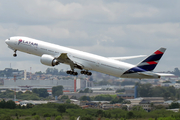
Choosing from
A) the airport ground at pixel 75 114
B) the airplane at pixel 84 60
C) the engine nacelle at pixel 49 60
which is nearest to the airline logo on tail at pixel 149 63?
the airplane at pixel 84 60

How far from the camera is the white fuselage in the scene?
212ft

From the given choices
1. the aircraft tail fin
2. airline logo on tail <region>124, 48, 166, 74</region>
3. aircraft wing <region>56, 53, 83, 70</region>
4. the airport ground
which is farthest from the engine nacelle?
the aircraft tail fin

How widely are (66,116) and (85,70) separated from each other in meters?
15.2

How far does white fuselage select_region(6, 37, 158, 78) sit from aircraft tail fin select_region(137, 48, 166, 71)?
1689 millimetres

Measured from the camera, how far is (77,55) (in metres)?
67.8

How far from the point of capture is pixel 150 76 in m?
62.6

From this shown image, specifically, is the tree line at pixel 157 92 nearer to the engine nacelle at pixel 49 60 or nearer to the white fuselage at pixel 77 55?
the white fuselage at pixel 77 55

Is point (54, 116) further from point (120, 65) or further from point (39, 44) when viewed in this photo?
point (120, 65)

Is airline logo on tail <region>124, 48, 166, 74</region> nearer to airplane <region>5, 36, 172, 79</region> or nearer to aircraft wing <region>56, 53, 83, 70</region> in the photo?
airplane <region>5, 36, 172, 79</region>

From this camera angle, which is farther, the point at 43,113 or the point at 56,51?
the point at 43,113

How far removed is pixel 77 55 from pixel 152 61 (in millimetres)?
12477

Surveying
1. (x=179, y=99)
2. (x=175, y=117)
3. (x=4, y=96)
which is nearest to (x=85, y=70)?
(x=175, y=117)

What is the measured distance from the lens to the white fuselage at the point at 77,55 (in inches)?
2539

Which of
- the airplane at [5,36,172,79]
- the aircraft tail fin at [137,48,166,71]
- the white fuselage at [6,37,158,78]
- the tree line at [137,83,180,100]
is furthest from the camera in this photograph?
the tree line at [137,83,180,100]
